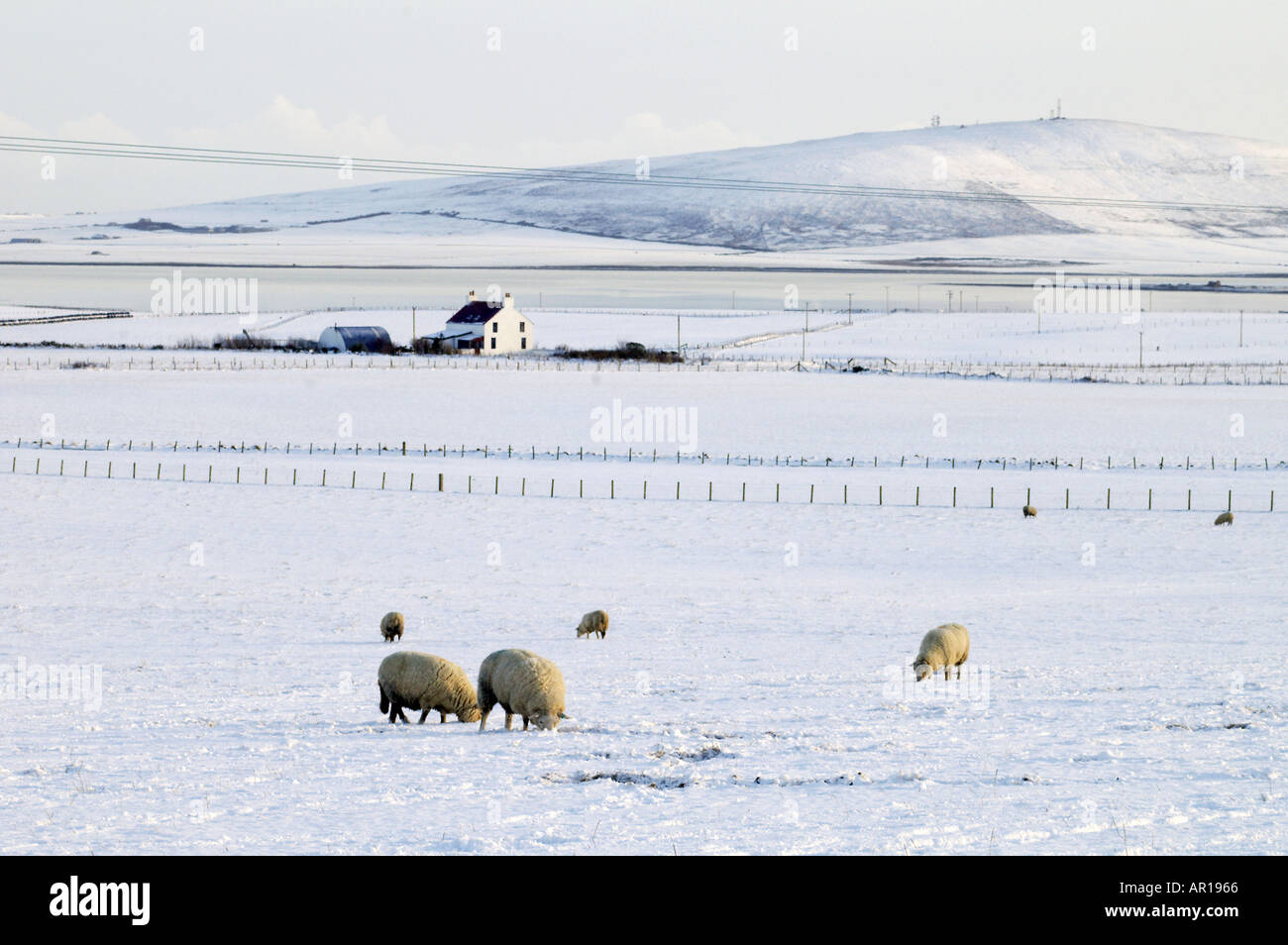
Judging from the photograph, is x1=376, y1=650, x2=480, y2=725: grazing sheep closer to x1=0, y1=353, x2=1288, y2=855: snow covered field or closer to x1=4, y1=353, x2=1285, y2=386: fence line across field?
x1=0, y1=353, x2=1288, y2=855: snow covered field

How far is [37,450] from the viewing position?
187 ft

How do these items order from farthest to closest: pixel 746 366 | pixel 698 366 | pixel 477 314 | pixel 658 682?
pixel 477 314
pixel 746 366
pixel 698 366
pixel 658 682

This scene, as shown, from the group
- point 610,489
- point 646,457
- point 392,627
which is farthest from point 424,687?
point 646,457

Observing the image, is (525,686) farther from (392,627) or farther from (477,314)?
(477,314)

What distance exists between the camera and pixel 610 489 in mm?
49875

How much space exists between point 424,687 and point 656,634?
31.4 feet

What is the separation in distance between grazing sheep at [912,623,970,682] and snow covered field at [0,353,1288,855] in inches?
17.1

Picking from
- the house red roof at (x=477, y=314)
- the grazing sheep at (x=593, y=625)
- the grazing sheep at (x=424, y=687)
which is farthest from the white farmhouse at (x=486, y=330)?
the grazing sheep at (x=424, y=687)

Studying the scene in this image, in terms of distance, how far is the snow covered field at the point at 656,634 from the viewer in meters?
12.0

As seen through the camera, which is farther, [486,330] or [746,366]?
[486,330]

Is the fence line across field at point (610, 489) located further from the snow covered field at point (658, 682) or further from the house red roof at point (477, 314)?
the house red roof at point (477, 314)

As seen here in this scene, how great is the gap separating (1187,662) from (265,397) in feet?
212

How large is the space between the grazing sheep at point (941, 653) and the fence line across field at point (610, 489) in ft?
83.5
